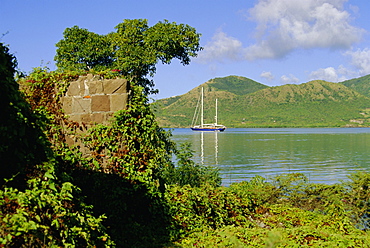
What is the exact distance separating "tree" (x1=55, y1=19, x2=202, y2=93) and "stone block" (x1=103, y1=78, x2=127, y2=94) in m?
7.28

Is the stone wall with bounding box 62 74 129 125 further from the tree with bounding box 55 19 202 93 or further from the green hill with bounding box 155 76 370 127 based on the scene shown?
the green hill with bounding box 155 76 370 127

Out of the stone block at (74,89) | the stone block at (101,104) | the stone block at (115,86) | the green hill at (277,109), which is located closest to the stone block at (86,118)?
the stone block at (101,104)

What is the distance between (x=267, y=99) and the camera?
193m

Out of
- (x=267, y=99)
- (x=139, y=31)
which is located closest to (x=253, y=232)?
(x=139, y=31)

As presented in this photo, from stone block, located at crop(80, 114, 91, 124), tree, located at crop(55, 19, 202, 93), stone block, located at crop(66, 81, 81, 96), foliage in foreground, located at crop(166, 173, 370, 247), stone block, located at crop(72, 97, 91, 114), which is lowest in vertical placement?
foliage in foreground, located at crop(166, 173, 370, 247)

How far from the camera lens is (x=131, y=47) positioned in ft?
47.4

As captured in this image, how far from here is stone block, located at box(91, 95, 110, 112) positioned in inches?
265

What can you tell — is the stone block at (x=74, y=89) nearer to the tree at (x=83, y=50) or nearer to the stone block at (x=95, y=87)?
the stone block at (x=95, y=87)

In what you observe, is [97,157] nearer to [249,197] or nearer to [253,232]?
[253,232]

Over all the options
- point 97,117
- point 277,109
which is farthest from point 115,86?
point 277,109

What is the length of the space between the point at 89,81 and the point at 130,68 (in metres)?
7.91

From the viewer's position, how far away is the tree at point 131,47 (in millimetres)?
14328

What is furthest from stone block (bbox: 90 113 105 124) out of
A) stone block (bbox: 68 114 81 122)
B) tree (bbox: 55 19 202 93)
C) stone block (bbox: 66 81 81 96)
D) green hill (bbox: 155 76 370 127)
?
green hill (bbox: 155 76 370 127)

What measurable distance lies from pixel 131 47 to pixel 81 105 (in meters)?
8.08
